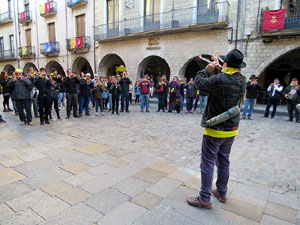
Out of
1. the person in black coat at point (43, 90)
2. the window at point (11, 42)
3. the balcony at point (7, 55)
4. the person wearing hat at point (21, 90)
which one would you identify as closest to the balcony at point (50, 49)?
the balcony at point (7, 55)

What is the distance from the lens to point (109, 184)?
10.2ft

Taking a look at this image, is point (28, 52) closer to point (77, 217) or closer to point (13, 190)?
point (13, 190)

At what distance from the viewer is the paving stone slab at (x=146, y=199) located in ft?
8.66

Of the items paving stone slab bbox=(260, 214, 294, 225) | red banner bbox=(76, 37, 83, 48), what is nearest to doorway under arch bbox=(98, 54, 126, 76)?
red banner bbox=(76, 37, 83, 48)

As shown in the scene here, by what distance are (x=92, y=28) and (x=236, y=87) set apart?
18.2 meters

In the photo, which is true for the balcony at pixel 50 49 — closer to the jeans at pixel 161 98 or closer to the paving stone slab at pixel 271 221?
the jeans at pixel 161 98

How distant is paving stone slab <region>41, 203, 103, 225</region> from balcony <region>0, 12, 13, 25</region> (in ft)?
96.8

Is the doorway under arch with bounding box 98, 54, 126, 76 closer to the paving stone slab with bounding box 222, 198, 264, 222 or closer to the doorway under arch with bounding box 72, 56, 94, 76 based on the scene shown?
the doorway under arch with bounding box 72, 56, 94, 76

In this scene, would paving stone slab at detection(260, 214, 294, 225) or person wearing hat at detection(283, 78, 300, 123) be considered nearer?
paving stone slab at detection(260, 214, 294, 225)

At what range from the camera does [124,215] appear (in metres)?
2.42

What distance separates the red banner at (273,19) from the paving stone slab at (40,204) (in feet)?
40.3

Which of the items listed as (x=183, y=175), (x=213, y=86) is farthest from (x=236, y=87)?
(x=183, y=175)

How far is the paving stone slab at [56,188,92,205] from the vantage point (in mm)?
2699

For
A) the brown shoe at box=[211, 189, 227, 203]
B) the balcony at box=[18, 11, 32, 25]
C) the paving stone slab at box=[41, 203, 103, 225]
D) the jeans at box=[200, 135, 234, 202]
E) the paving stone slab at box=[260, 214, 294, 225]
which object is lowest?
the paving stone slab at box=[260, 214, 294, 225]
